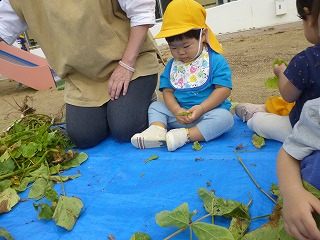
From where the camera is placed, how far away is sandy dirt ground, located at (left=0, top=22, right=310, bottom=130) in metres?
2.51

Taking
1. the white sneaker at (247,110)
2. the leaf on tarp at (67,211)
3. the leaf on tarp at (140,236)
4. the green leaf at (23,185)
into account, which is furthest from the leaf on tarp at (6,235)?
the white sneaker at (247,110)

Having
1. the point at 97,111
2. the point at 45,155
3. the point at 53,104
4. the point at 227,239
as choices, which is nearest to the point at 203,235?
the point at 227,239

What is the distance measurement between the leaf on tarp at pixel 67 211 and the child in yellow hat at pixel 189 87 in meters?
0.46

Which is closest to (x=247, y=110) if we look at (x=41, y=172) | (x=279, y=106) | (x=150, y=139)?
(x=279, y=106)

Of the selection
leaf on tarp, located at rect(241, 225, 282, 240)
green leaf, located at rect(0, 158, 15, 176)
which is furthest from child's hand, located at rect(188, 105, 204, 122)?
green leaf, located at rect(0, 158, 15, 176)

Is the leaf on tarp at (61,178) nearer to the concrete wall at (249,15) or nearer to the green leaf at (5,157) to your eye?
the green leaf at (5,157)

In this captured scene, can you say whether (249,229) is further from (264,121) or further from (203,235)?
(264,121)

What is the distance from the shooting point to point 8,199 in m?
1.30

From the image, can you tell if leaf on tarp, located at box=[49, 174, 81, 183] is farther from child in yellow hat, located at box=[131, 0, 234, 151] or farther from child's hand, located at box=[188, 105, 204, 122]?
child's hand, located at box=[188, 105, 204, 122]

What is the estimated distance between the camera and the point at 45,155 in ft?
5.11

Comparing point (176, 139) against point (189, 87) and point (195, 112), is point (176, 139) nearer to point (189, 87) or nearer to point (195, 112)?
point (195, 112)

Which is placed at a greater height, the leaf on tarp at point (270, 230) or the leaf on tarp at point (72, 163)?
the leaf on tarp at point (270, 230)

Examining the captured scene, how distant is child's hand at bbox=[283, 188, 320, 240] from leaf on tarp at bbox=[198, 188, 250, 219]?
0.82ft

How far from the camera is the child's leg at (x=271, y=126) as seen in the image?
1.38 m
